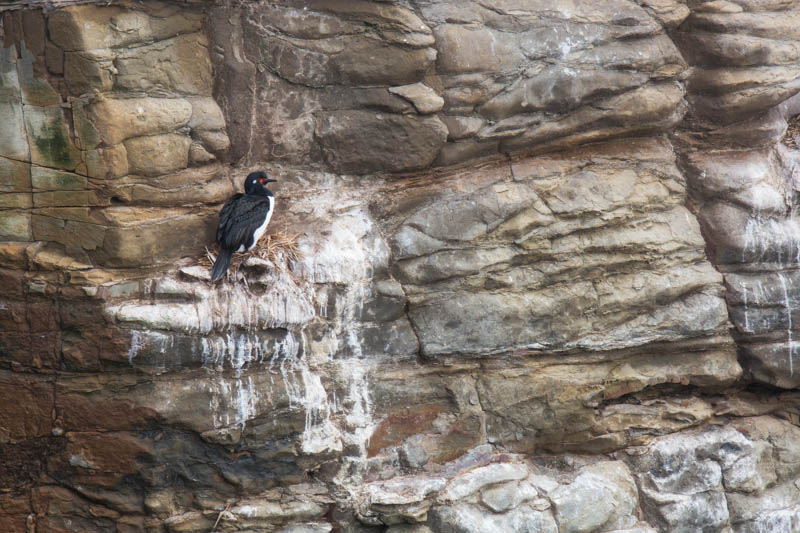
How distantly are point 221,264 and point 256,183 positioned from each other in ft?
2.36

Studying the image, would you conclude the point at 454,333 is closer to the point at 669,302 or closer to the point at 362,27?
the point at 669,302

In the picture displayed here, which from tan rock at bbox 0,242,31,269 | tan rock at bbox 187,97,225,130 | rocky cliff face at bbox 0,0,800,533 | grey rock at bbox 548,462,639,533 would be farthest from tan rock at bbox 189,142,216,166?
grey rock at bbox 548,462,639,533

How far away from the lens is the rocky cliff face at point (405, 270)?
21.4ft

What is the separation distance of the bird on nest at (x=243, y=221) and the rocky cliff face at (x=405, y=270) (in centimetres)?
17

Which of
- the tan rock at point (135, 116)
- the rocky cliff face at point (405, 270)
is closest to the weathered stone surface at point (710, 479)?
the rocky cliff face at point (405, 270)

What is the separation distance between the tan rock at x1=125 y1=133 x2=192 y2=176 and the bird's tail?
78 cm

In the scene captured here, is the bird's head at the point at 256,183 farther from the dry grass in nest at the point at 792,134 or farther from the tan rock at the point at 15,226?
the dry grass in nest at the point at 792,134

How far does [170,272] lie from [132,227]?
438mm

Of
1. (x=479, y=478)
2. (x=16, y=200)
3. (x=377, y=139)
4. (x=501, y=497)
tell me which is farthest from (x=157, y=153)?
(x=501, y=497)

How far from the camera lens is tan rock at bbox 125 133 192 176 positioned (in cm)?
664

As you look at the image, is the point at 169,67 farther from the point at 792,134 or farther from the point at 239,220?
the point at 792,134

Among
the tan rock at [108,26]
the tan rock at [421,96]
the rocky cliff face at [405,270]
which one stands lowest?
the rocky cliff face at [405,270]

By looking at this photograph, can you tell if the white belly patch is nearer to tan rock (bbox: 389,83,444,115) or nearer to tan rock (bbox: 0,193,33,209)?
tan rock (bbox: 389,83,444,115)

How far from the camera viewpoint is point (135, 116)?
260 inches
